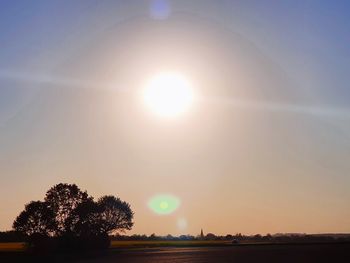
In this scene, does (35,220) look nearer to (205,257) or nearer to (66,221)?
(66,221)

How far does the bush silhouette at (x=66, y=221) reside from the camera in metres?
91.1

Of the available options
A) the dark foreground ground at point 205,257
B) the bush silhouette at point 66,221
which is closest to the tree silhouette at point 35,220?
the bush silhouette at point 66,221

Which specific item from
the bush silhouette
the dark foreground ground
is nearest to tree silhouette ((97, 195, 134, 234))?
the bush silhouette

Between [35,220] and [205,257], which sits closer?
[205,257]

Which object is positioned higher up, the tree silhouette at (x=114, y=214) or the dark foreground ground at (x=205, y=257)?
the tree silhouette at (x=114, y=214)

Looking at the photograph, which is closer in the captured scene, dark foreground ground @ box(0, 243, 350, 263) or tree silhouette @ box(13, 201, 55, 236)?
dark foreground ground @ box(0, 243, 350, 263)

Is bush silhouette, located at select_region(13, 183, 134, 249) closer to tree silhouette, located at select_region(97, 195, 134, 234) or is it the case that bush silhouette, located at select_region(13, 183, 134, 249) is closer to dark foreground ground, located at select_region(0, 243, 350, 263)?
tree silhouette, located at select_region(97, 195, 134, 234)

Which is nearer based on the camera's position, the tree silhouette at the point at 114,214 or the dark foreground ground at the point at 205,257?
the dark foreground ground at the point at 205,257

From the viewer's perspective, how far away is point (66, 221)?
94750 mm

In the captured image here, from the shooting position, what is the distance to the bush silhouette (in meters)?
91.1

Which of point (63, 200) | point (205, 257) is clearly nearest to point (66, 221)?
point (63, 200)

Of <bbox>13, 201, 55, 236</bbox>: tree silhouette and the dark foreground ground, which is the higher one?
<bbox>13, 201, 55, 236</bbox>: tree silhouette

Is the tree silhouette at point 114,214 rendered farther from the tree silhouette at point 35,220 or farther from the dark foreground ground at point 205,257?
the dark foreground ground at point 205,257

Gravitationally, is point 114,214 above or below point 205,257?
above
